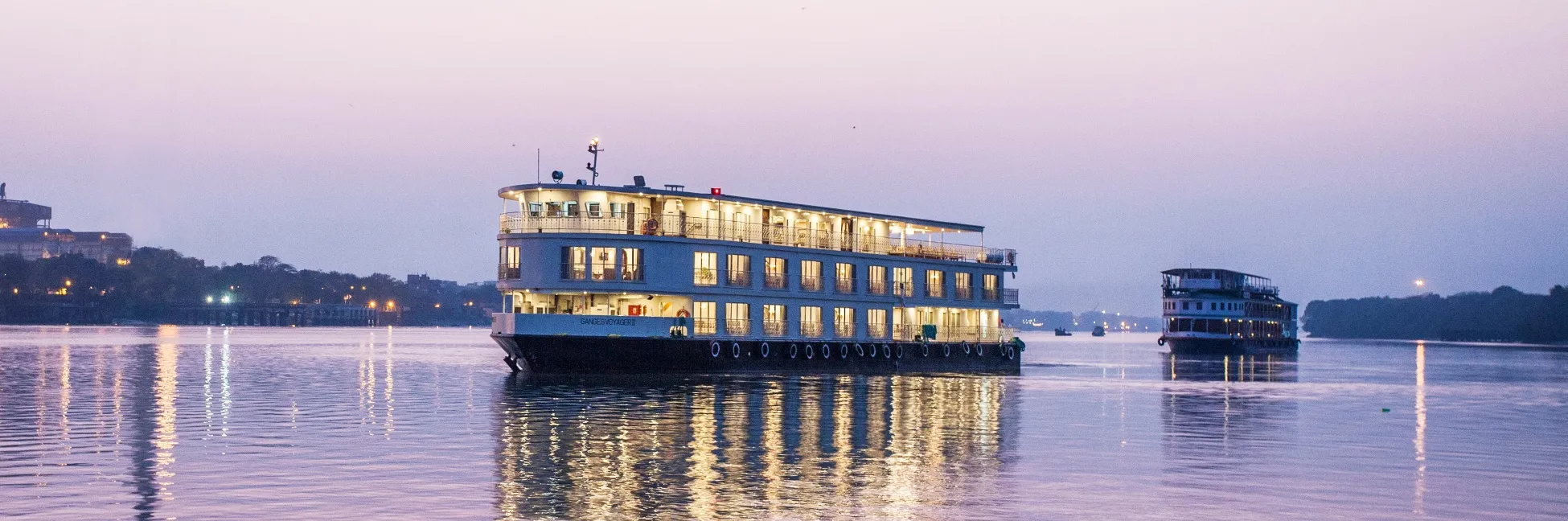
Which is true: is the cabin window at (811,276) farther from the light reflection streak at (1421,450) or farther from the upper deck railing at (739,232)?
the light reflection streak at (1421,450)

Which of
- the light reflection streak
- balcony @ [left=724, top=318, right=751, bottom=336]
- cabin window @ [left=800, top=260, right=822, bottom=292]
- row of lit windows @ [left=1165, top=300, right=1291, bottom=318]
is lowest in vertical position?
the light reflection streak

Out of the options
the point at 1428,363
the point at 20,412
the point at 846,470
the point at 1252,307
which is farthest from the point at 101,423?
the point at 1252,307

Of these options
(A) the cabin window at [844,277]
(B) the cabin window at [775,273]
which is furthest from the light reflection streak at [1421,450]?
(B) the cabin window at [775,273]

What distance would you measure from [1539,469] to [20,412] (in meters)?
36.1

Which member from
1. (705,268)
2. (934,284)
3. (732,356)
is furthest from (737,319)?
(934,284)

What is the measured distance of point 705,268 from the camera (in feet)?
208

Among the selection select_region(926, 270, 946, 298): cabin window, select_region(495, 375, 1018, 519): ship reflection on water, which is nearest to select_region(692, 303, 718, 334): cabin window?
select_region(495, 375, 1018, 519): ship reflection on water

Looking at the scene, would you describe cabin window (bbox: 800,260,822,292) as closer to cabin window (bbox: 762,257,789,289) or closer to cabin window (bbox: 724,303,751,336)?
cabin window (bbox: 762,257,789,289)

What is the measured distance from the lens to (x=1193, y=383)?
68688 mm

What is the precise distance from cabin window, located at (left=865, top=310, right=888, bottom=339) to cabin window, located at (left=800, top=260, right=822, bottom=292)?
4407 millimetres

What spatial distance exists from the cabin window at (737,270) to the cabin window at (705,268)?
0.71 metres

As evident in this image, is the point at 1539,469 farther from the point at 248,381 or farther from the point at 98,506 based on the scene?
the point at 248,381

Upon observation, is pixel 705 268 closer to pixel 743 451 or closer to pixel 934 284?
pixel 934 284

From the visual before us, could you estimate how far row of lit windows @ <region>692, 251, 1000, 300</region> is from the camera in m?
63.5
